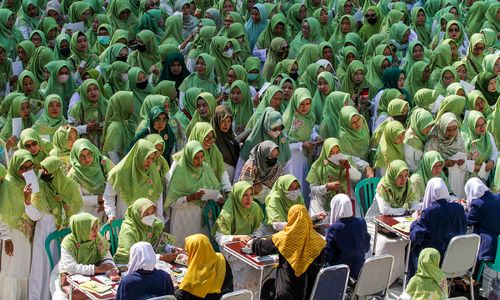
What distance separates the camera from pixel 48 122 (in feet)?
38.9

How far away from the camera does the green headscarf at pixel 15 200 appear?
31.5 feet

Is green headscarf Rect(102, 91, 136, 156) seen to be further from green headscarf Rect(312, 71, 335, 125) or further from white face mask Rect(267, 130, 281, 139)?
green headscarf Rect(312, 71, 335, 125)

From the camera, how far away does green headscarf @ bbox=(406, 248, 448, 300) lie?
8.59 m

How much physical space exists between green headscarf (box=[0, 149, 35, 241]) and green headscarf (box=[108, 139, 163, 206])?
886 mm

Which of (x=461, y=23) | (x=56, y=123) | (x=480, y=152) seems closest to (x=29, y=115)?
(x=56, y=123)

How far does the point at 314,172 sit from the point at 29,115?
347cm

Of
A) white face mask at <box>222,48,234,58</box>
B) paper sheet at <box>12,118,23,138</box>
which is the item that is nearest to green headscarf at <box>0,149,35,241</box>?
paper sheet at <box>12,118,23,138</box>

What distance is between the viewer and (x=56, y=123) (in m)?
11.9

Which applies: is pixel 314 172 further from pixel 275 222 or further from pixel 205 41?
pixel 205 41

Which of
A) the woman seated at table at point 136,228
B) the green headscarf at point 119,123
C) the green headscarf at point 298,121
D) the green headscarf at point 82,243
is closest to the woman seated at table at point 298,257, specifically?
the woman seated at table at point 136,228

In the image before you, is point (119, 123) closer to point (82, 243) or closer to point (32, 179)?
point (32, 179)

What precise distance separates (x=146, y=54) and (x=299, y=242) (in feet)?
20.5

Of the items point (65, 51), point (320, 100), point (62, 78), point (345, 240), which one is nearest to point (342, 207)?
point (345, 240)

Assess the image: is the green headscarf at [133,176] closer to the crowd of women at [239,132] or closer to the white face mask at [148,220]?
the crowd of women at [239,132]
